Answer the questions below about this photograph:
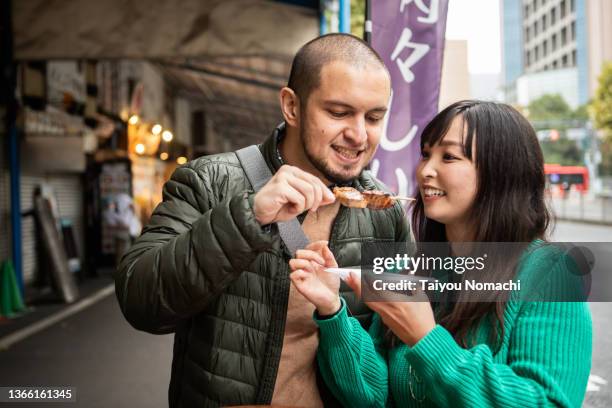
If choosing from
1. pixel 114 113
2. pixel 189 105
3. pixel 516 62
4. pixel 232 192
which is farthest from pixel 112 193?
pixel 516 62

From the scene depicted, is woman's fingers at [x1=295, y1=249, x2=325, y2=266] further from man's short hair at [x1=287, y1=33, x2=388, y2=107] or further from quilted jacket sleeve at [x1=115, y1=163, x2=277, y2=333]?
man's short hair at [x1=287, y1=33, x2=388, y2=107]

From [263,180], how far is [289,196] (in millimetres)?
665

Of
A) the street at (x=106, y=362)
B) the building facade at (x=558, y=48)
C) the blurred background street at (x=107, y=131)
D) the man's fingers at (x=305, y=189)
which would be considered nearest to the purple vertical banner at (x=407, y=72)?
the blurred background street at (x=107, y=131)

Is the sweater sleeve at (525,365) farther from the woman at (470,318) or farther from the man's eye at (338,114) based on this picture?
the man's eye at (338,114)

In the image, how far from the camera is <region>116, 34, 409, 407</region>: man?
2.05 meters

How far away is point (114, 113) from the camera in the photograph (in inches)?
637

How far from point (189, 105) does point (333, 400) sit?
2507 cm

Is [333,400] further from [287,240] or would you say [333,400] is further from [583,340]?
[583,340]

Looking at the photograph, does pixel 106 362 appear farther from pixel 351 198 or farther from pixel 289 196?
pixel 289 196

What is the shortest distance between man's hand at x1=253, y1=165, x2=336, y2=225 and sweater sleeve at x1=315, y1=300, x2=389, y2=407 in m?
0.52

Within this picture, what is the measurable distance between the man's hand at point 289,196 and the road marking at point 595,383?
5377 mm

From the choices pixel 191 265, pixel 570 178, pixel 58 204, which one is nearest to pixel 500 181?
pixel 191 265

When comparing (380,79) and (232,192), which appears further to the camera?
(232,192)

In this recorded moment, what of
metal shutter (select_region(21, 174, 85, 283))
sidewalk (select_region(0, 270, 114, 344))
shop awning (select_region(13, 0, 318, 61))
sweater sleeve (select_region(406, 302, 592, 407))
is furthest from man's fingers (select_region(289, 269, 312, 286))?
metal shutter (select_region(21, 174, 85, 283))
